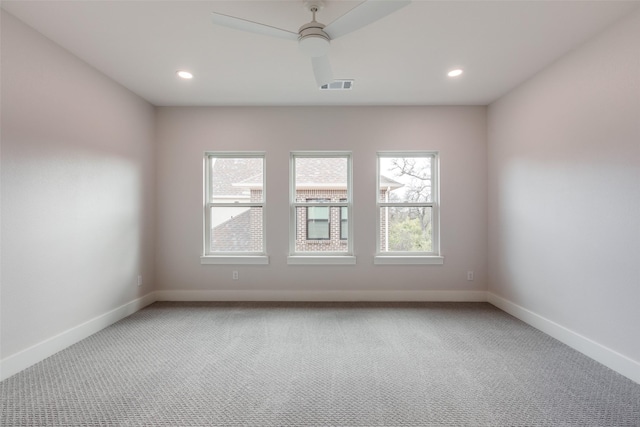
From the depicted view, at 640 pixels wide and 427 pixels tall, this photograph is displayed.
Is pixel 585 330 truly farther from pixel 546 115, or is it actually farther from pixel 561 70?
pixel 561 70

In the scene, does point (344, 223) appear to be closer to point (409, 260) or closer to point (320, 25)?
point (409, 260)

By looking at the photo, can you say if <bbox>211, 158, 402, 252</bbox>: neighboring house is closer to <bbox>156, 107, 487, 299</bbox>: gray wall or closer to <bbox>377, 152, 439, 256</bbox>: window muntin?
<bbox>377, 152, 439, 256</bbox>: window muntin

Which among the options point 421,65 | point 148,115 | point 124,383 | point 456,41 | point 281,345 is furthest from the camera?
point 148,115

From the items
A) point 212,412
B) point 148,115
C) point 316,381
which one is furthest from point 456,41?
point 148,115

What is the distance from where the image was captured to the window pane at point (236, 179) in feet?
12.9

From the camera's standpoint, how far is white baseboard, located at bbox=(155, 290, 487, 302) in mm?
3764

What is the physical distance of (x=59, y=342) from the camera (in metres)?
2.44

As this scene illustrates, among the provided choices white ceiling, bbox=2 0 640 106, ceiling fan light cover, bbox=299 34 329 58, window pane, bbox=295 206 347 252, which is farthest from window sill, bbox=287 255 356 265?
ceiling fan light cover, bbox=299 34 329 58

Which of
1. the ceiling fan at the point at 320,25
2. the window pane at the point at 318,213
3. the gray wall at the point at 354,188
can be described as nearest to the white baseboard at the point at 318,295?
the gray wall at the point at 354,188

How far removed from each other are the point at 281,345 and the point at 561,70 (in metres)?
3.55

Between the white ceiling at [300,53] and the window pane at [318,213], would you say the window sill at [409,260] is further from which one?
the white ceiling at [300,53]

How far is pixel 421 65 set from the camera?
273 centimetres

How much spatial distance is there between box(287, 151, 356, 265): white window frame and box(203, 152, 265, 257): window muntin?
0.40 metres

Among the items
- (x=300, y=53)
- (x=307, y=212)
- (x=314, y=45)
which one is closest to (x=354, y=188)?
(x=307, y=212)
